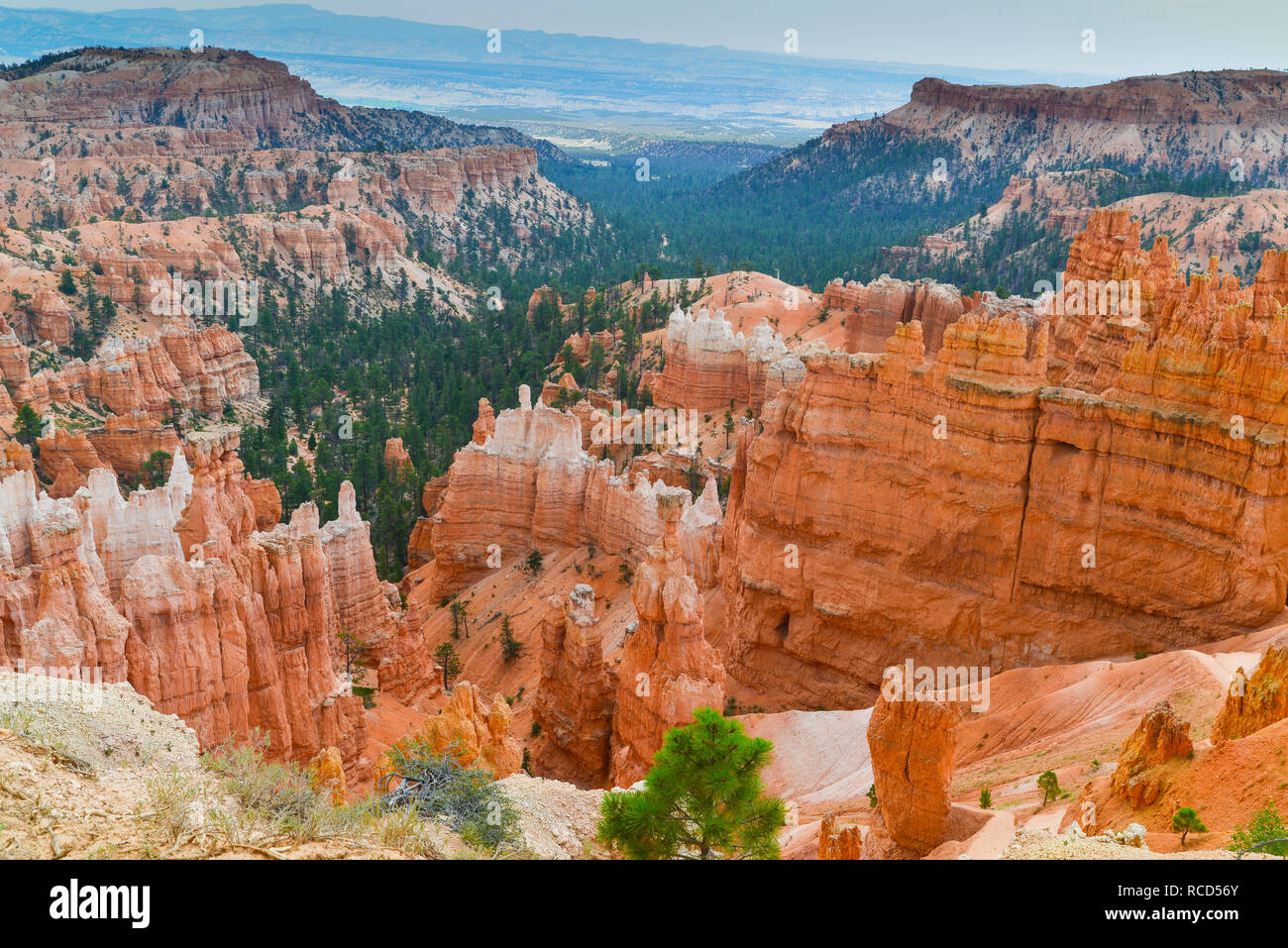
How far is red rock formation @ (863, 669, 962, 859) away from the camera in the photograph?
17.6 m

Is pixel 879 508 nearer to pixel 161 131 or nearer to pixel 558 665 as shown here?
pixel 558 665

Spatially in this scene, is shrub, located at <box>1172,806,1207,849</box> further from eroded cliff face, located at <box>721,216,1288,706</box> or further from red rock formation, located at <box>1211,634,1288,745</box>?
eroded cliff face, located at <box>721,216,1288,706</box>

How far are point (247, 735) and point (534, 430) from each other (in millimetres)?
24607

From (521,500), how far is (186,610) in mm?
24687

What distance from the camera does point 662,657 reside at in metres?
27.4

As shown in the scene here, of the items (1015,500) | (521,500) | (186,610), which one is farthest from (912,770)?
(521,500)

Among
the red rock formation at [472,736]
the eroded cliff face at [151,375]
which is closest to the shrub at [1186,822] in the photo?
the red rock formation at [472,736]

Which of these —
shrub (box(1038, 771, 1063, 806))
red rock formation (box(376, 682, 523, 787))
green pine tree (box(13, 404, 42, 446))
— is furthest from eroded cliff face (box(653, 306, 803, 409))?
shrub (box(1038, 771, 1063, 806))

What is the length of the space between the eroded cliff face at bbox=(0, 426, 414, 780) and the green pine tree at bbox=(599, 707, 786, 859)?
7.54 meters

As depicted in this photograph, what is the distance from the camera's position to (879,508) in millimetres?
30328

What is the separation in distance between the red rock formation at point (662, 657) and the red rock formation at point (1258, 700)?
11804 millimetres

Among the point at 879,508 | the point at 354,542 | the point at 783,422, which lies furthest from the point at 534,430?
the point at 879,508

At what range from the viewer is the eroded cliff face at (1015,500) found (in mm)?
25141

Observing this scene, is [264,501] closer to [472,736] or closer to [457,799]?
[472,736]
